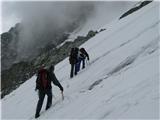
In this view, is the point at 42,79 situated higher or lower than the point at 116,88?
higher

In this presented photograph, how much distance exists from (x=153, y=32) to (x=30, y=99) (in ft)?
24.1

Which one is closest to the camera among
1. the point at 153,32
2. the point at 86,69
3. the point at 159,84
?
the point at 159,84

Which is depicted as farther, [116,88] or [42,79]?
[42,79]

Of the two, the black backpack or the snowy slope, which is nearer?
the snowy slope

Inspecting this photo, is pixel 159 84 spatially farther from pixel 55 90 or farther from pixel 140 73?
pixel 55 90

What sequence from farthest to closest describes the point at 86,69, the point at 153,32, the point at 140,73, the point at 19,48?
the point at 19,48 < the point at 86,69 < the point at 153,32 < the point at 140,73

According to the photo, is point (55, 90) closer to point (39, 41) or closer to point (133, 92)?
point (133, 92)

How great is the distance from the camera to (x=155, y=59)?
15.5 metres

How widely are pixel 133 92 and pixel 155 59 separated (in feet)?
8.53

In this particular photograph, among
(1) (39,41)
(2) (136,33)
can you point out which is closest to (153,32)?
(2) (136,33)

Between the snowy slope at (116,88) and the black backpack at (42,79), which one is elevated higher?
the black backpack at (42,79)

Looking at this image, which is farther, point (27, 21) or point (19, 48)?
point (27, 21)

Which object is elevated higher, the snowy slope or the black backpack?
the black backpack

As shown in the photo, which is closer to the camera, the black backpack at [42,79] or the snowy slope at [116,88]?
the snowy slope at [116,88]
